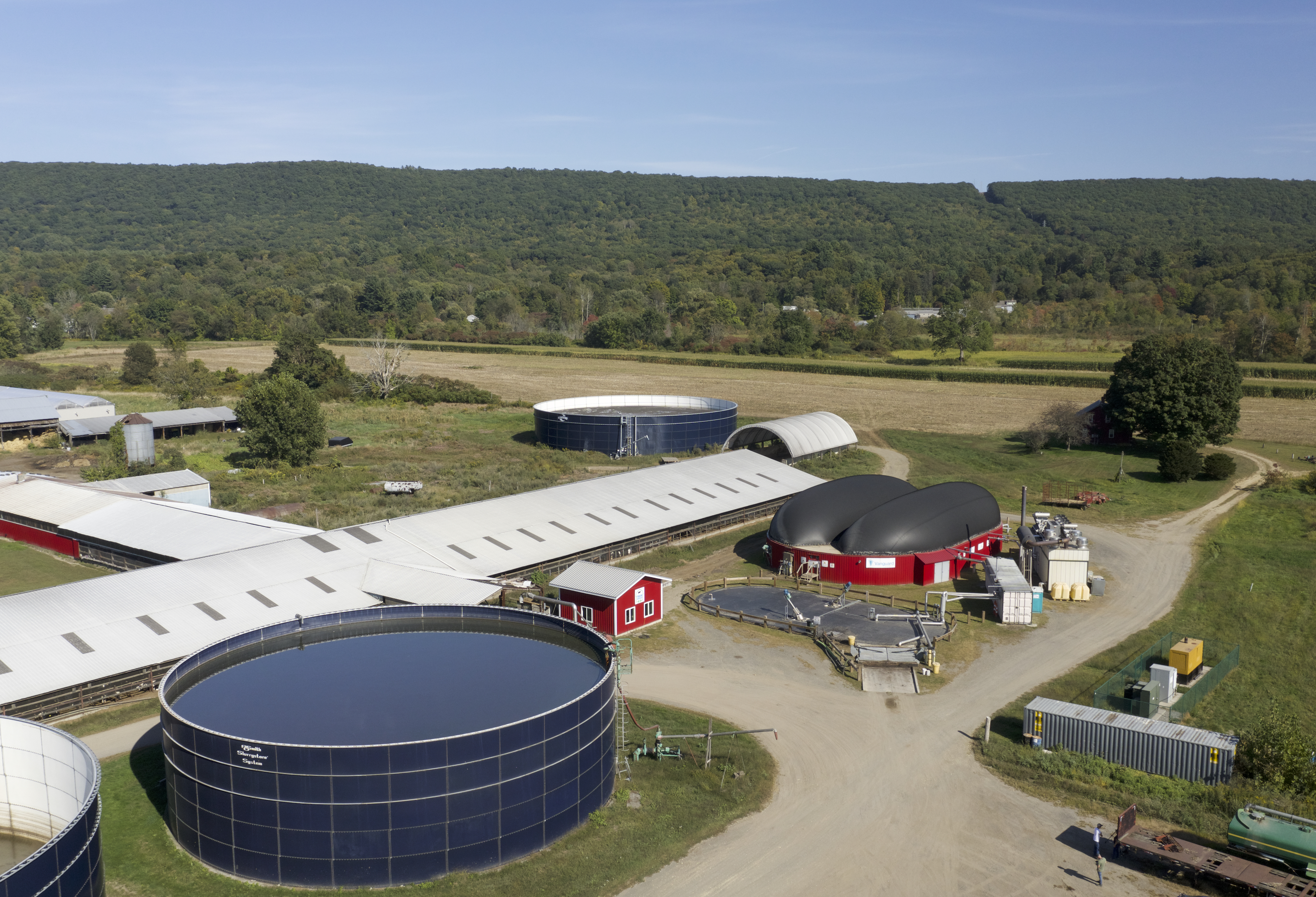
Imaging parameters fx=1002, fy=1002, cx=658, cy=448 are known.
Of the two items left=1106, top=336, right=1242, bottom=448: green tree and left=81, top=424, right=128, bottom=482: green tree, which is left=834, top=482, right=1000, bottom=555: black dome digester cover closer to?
left=1106, top=336, right=1242, bottom=448: green tree

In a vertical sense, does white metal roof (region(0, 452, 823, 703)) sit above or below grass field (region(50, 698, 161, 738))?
above

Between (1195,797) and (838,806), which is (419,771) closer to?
(838,806)

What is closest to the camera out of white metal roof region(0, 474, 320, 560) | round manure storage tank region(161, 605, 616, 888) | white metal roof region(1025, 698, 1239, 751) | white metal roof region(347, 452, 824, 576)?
round manure storage tank region(161, 605, 616, 888)

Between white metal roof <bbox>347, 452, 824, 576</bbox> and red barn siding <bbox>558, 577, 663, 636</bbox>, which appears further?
white metal roof <bbox>347, 452, 824, 576</bbox>

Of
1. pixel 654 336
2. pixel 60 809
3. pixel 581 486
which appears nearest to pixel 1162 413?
pixel 581 486

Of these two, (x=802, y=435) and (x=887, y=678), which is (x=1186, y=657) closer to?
(x=887, y=678)

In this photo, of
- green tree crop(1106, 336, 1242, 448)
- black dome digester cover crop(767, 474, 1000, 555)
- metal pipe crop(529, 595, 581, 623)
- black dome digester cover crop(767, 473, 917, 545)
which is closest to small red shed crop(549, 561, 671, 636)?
metal pipe crop(529, 595, 581, 623)
